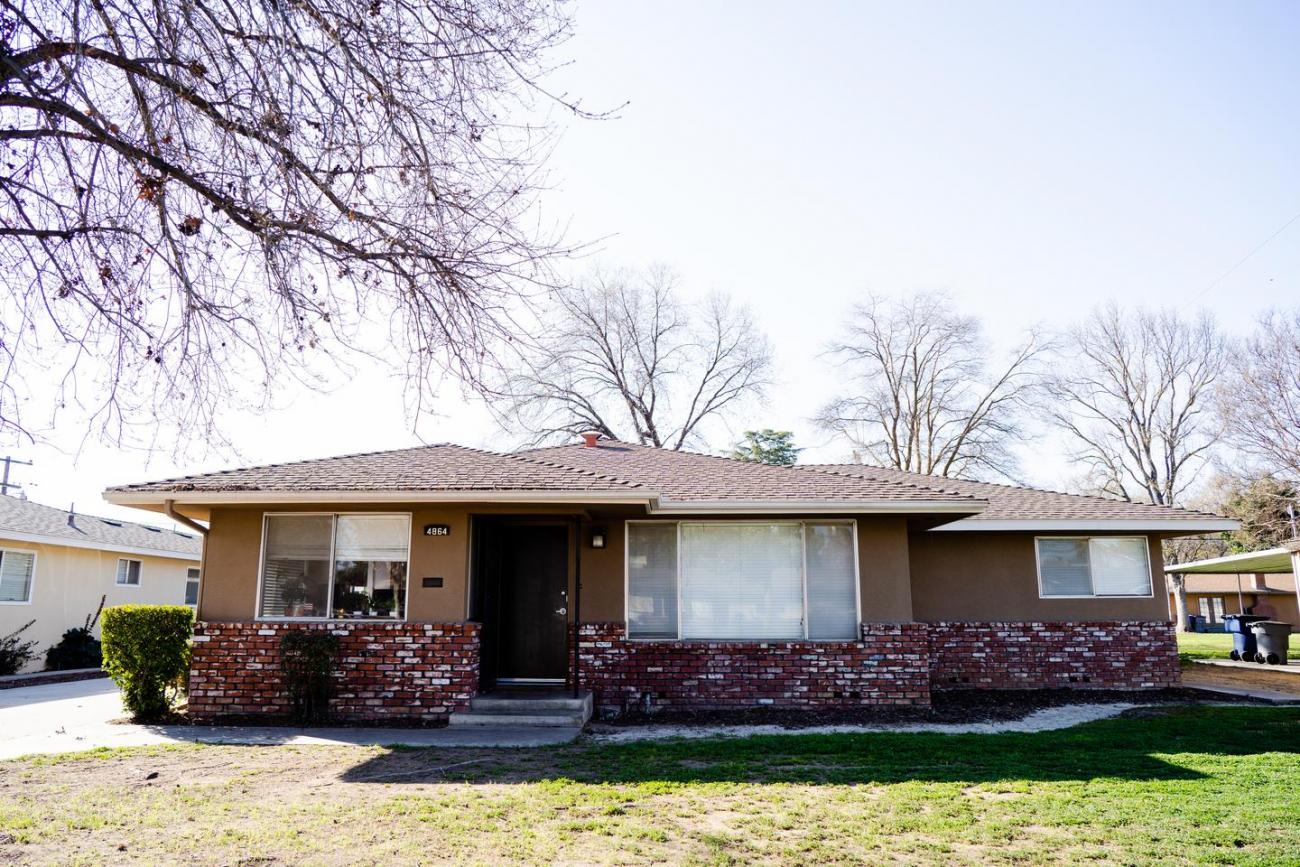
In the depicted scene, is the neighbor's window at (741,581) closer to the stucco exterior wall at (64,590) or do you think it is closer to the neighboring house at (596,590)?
the neighboring house at (596,590)

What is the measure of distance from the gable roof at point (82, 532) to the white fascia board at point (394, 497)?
6.81m

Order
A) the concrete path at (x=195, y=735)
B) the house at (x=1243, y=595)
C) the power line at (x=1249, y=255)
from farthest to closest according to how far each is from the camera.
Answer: the house at (x=1243, y=595), the power line at (x=1249, y=255), the concrete path at (x=195, y=735)

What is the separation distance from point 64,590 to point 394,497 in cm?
1279

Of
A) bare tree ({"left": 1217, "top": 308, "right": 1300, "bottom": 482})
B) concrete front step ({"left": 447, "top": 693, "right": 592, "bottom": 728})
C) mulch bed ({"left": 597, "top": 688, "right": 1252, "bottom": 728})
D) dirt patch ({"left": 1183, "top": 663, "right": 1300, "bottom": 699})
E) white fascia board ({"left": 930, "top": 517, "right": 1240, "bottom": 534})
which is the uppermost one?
bare tree ({"left": 1217, "top": 308, "right": 1300, "bottom": 482})

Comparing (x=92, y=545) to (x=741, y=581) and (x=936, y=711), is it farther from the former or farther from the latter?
(x=936, y=711)

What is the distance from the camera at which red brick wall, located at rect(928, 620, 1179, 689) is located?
11.9m

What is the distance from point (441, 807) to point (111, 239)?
4137 millimetres

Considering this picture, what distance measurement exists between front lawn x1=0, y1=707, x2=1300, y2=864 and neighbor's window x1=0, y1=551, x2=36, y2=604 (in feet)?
37.4

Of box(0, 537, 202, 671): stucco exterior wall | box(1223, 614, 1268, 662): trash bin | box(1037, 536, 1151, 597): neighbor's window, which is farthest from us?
box(1223, 614, 1268, 662): trash bin


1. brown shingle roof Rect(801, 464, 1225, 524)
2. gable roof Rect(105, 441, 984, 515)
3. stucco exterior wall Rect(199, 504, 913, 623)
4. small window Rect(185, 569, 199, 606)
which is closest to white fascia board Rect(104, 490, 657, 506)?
gable roof Rect(105, 441, 984, 515)

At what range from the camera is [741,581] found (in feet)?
34.3

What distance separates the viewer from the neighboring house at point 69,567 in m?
16.3

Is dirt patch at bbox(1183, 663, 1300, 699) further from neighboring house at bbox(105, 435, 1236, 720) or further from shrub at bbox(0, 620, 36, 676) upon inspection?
shrub at bbox(0, 620, 36, 676)

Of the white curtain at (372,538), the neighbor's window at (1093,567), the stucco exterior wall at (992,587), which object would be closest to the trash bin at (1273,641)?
the stucco exterior wall at (992,587)
